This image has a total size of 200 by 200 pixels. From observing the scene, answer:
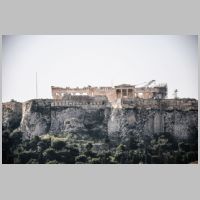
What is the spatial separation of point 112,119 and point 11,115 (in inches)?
148

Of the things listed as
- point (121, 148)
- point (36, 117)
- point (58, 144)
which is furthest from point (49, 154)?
point (121, 148)

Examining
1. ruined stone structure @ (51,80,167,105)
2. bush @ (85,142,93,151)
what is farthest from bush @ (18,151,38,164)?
ruined stone structure @ (51,80,167,105)

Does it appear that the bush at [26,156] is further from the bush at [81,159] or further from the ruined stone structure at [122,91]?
the ruined stone structure at [122,91]

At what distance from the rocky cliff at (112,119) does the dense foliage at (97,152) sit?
12.7 inches

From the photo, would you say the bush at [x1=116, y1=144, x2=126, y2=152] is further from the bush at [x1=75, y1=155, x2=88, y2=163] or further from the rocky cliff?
the bush at [x1=75, y1=155, x2=88, y2=163]

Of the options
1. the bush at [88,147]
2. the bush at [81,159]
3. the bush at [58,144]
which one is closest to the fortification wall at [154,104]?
the bush at [88,147]

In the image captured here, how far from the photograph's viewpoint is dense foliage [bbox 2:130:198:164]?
25000mm

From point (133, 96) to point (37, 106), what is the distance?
3639 millimetres

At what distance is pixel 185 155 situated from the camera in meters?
25.0

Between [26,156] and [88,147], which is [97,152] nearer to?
[88,147]

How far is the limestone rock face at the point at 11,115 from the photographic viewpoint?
25.6 meters

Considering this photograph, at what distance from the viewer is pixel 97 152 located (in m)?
25.2

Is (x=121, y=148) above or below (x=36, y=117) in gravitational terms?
below

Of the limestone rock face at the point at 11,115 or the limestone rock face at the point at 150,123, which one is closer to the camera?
the limestone rock face at the point at 150,123
